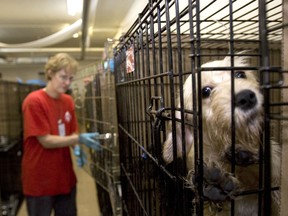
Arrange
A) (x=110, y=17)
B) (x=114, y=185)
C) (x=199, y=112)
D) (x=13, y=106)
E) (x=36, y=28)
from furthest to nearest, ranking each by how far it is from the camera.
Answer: (x=36, y=28) < (x=13, y=106) < (x=110, y=17) < (x=114, y=185) < (x=199, y=112)

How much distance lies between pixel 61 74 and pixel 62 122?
0.37 metres

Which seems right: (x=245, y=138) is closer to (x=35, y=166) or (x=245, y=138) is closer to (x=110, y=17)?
(x=35, y=166)

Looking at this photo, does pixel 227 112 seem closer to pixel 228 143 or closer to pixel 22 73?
pixel 228 143

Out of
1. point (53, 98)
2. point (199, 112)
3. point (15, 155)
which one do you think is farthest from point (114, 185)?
point (15, 155)

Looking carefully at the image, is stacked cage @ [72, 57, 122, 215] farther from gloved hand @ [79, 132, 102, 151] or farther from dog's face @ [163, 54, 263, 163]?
dog's face @ [163, 54, 263, 163]

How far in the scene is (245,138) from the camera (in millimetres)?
796

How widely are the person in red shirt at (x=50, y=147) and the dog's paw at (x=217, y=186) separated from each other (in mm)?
1527

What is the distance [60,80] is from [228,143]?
1525mm

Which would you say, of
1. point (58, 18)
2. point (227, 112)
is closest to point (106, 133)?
point (227, 112)

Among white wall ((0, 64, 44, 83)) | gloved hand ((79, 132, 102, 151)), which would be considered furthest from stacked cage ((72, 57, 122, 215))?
white wall ((0, 64, 44, 83))

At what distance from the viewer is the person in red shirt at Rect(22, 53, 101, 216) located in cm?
196

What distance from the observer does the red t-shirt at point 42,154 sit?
1943 millimetres

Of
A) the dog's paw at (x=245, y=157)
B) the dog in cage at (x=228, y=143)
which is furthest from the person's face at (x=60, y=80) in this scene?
the dog's paw at (x=245, y=157)

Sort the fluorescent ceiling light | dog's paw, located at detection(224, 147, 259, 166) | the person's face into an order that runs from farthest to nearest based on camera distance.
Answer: the fluorescent ceiling light, the person's face, dog's paw, located at detection(224, 147, 259, 166)
